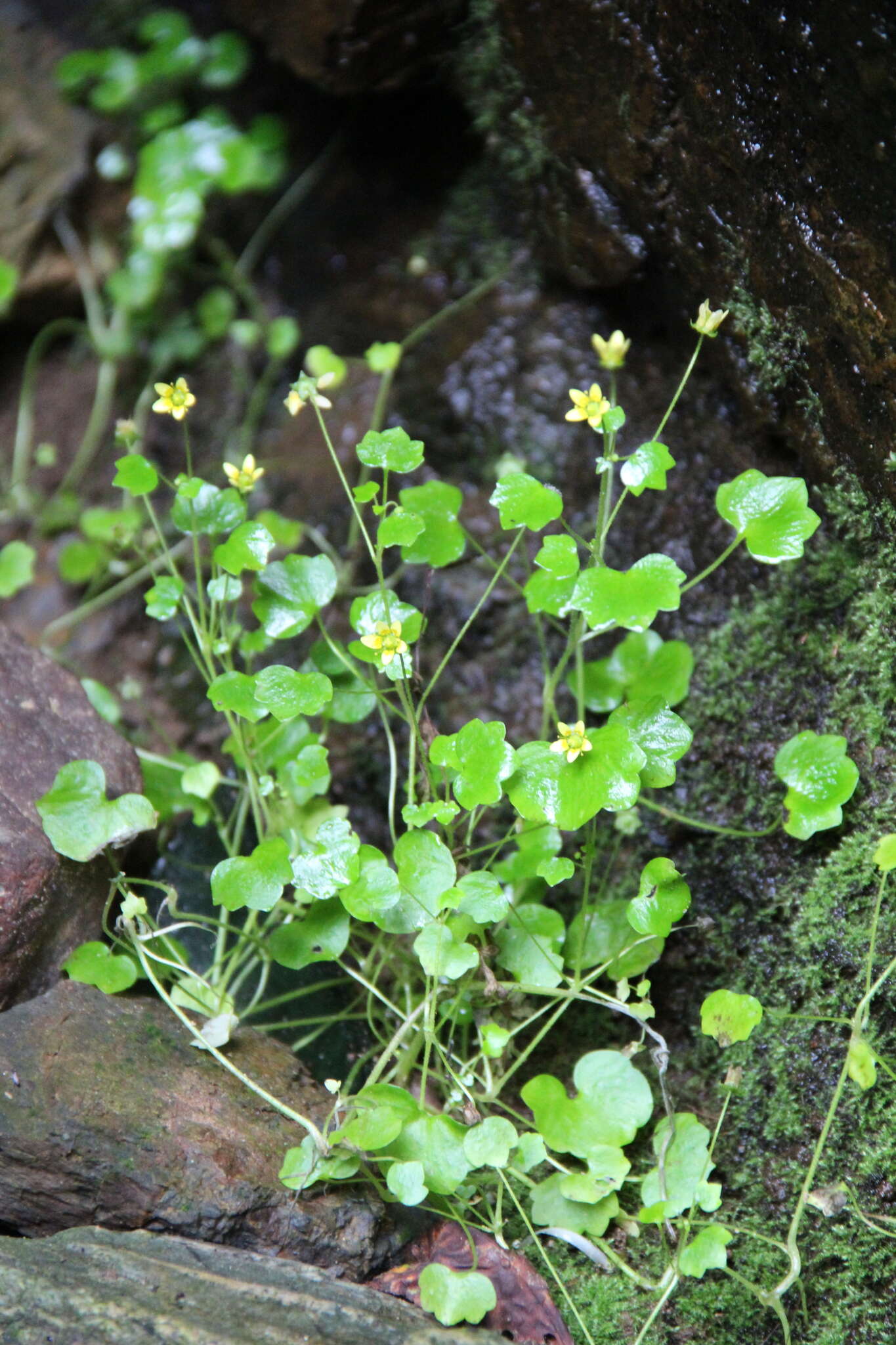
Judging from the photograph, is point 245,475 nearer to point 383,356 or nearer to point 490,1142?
point 383,356

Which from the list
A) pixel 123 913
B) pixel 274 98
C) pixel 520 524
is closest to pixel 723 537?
pixel 520 524

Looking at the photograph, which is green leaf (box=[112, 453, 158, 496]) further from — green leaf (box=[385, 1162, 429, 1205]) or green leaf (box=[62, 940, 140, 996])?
green leaf (box=[385, 1162, 429, 1205])

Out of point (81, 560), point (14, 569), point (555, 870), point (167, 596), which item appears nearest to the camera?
point (555, 870)

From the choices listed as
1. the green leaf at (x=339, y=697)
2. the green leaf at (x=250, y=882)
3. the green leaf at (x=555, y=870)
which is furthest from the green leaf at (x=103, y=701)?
the green leaf at (x=555, y=870)

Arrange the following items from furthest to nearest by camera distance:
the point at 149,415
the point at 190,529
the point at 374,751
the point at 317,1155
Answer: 1. the point at 149,415
2. the point at 374,751
3. the point at 190,529
4. the point at 317,1155

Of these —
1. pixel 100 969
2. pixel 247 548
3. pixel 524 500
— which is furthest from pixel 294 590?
pixel 100 969

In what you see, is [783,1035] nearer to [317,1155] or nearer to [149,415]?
[317,1155]

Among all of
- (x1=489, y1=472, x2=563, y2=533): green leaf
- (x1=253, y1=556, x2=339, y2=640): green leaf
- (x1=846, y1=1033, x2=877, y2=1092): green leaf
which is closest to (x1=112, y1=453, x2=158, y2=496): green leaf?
(x1=253, y1=556, x2=339, y2=640): green leaf
